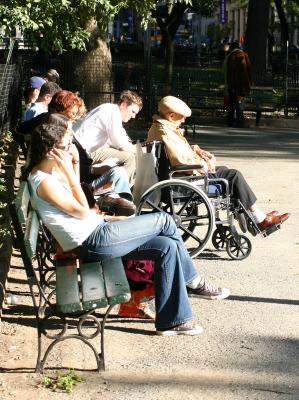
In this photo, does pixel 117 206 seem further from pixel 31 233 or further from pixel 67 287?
pixel 67 287

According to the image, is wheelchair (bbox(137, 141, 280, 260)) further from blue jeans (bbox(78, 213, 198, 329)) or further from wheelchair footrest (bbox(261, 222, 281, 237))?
blue jeans (bbox(78, 213, 198, 329))

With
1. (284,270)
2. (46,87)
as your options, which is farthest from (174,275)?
(46,87)

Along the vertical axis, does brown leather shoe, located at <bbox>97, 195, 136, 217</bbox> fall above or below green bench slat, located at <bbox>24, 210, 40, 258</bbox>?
below

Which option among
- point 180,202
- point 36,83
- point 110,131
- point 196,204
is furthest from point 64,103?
point 36,83

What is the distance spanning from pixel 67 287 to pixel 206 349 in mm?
1083

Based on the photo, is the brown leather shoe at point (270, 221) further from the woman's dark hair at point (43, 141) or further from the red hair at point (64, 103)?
the woman's dark hair at point (43, 141)

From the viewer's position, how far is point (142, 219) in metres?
6.41

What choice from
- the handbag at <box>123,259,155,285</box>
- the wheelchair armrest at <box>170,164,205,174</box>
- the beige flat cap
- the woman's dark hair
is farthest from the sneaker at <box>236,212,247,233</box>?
the woman's dark hair

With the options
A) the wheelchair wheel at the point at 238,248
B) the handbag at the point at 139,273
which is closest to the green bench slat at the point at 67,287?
the handbag at the point at 139,273

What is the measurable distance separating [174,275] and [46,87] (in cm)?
589

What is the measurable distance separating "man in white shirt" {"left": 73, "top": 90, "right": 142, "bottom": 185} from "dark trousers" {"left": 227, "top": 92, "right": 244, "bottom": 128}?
12580 millimetres

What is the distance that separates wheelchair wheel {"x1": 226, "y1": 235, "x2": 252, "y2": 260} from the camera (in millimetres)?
9082

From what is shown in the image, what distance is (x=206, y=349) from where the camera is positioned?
6.40 m

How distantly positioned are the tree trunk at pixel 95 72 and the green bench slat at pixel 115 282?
15.8 meters
